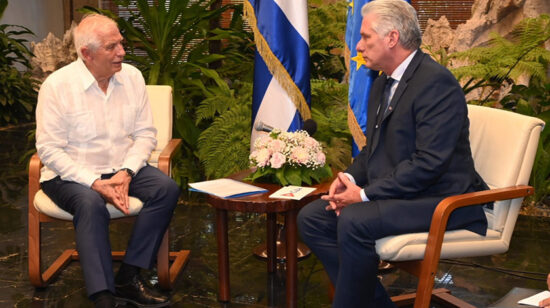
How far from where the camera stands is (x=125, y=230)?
4219 millimetres

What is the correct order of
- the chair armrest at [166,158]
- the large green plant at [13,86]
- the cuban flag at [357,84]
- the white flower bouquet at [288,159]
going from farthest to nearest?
the large green plant at [13,86] < the cuban flag at [357,84] < the chair armrest at [166,158] < the white flower bouquet at [288,159]

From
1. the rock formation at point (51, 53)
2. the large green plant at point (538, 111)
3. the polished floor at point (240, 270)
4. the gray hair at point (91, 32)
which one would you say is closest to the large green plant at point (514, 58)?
the large green plant at point (538, 111)

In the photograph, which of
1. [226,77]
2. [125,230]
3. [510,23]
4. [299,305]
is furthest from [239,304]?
[510,23]

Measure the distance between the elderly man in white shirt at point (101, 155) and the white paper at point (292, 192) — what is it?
0.57 m

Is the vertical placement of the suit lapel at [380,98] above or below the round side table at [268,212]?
above

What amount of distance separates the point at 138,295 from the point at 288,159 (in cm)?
94

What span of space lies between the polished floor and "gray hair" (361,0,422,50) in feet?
4.28

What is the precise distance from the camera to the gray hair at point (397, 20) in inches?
99.7

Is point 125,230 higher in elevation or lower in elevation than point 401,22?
lower

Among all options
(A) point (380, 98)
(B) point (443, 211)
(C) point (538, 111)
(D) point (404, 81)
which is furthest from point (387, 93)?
(C) point (538, 111)

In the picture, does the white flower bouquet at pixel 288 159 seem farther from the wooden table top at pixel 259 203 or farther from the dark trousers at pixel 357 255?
the dark trousers at pixel 357 255

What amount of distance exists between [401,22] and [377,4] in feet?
0.41

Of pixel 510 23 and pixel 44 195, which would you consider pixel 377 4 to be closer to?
pixel 44 195

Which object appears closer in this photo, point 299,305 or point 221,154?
point 299,305
